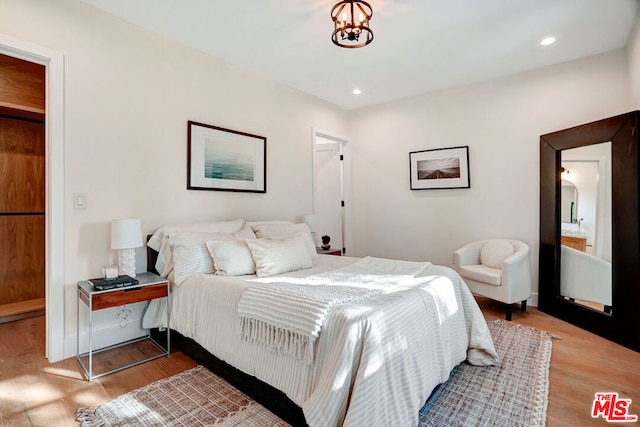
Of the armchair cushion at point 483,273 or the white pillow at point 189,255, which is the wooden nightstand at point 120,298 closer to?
the white pillow at point 189,255

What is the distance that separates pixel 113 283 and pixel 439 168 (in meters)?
3.81

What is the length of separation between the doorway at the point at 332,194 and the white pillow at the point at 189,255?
2.61 m

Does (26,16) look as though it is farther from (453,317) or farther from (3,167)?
(453,317)

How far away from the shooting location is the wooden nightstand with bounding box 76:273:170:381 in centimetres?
213

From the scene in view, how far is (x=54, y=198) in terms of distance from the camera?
90.0 inches

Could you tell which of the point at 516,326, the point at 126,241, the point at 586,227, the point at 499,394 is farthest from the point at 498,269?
the point at 126,241

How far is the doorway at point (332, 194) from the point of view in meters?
5.02

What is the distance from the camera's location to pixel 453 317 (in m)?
2.05

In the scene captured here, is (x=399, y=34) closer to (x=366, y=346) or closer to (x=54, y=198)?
(x=366, y=346)

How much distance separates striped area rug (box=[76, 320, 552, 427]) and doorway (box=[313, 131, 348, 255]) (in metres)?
2.99

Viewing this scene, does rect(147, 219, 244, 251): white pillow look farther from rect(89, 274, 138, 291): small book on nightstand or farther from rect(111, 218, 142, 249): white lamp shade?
rect(89, 274, 138, 291): small book on nightstand

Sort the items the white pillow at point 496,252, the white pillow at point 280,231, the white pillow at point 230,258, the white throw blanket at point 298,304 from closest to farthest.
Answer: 1. the white throw blanket at point 298,304
2. the white pillow at point 230,258
3. the white pillow at point 280,231
4. the white pillow at point 496,252

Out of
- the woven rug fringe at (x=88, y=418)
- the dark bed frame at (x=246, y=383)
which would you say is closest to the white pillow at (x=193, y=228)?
the dark bed frame at (x=246, y=383)

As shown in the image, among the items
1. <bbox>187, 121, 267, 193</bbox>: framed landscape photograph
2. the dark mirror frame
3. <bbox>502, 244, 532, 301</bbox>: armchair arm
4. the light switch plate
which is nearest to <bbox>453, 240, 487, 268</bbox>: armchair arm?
<bbox>502, 244, 532, 301</bbox>: armchair arm
